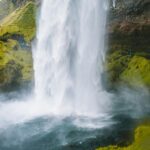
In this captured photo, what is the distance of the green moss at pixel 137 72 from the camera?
3147 inches

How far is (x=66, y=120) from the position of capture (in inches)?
2494

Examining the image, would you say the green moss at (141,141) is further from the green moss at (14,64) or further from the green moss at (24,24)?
the green moss at (24,24)

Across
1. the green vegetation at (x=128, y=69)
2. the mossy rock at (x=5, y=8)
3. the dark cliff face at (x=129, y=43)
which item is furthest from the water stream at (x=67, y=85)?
the mossy rock at (x=5, y=8)

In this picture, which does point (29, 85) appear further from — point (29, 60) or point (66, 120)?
point (66, 120)

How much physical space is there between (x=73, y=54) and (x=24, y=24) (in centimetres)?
2646

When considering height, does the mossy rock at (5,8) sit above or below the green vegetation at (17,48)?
above

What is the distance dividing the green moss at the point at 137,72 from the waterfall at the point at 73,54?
498 cm

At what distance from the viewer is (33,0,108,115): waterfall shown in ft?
247

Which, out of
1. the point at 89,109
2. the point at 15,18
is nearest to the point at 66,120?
the point at 89,109

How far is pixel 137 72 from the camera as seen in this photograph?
8138cm

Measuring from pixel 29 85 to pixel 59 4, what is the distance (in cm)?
1547

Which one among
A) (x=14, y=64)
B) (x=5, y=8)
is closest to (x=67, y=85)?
(x=14, y=64)

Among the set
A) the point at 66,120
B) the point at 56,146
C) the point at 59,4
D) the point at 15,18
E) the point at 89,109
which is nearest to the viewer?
the point at 56,146

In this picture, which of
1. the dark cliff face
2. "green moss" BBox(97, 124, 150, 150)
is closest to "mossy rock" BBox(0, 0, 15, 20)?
the dark cliff face
